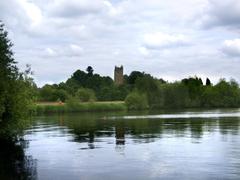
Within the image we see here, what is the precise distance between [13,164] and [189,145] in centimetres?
1847

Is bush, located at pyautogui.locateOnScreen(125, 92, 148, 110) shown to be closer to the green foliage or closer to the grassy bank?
the grassy bank

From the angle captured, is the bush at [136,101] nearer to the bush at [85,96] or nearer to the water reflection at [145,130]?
the bush at [85,96]

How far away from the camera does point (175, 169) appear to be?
104ft

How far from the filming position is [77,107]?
17638 centimetres

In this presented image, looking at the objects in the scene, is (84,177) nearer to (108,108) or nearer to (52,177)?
(52,177)

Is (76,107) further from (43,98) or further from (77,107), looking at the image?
(43,98)

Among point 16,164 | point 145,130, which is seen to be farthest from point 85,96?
point 16,164

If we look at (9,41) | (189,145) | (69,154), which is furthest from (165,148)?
(9,41)

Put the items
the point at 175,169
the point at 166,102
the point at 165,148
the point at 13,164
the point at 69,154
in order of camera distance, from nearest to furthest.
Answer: the point at 175,169
the point at 13,164
the point at 69,154
the point at 165,148
the point at 166,102

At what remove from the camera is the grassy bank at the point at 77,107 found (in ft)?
549

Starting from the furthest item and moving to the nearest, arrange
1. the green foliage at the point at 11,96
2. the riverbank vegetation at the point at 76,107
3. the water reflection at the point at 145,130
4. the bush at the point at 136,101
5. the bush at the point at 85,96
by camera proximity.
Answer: the bush at the point at 85,96 < the bush at the point at 136,101 < the riverbank vegetation at the point at 76,107 < the water reflection at the point at 145,130 < the green foliage at the point at 11,96

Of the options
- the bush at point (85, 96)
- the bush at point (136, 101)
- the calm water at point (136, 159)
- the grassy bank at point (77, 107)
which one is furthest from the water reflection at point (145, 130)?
the bush at point (85, 96)

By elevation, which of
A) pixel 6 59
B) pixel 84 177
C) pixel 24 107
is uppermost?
pixel 6 59

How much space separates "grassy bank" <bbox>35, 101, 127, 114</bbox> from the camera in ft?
549
